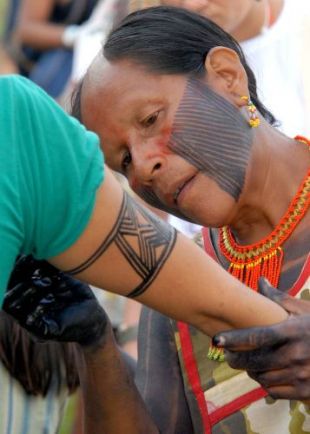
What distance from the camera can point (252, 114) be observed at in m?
2.77

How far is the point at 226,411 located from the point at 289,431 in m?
0.19

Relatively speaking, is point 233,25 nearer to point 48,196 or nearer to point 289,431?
point 289,431

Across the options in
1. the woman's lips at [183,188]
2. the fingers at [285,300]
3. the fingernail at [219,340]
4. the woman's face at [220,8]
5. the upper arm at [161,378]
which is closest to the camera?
the fingernail at [219,340]

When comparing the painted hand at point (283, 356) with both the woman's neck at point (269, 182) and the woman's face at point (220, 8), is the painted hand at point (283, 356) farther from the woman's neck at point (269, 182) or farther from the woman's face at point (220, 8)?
the woman's face at point (220, 8)

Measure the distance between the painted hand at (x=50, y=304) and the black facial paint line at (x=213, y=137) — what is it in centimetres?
41

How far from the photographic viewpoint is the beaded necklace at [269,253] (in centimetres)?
271

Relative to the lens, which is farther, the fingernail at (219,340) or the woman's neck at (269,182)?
the woman's neck at (269,182)

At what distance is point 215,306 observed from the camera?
2145 mm

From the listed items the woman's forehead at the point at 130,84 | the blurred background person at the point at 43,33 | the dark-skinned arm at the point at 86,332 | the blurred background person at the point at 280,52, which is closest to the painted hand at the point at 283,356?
the dark-skinned arm at the point at 86,332

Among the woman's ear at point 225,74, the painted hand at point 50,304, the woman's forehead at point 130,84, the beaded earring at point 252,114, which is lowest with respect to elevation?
the painted hand at point 50,304

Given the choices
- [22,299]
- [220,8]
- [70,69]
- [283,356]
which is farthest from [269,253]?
[70,69]

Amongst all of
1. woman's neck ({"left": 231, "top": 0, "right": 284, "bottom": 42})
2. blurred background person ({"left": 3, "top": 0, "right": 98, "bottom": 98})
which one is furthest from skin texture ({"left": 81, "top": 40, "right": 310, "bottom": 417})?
blurred background person ({"left": 3, "top": 0, "right": 98, "bottom": 98})

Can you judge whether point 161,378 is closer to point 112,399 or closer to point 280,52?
point 112,399

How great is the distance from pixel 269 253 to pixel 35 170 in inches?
41.6
